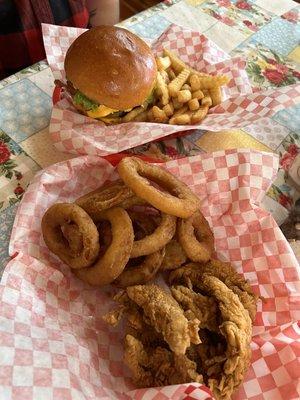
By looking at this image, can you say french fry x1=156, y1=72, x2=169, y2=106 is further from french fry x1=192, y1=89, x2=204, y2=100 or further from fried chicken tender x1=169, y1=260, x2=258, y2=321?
fried chicken tender x1=169, y1=260, x2=258, y2=321

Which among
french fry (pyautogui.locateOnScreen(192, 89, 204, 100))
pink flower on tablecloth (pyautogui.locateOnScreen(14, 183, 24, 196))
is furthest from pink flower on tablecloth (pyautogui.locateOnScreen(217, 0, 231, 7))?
pink flower on tablecloth (pyautogui.locateOnScreen(14, 183, 24, 196))

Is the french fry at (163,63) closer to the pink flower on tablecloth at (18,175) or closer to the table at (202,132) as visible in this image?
the table at (202,132)

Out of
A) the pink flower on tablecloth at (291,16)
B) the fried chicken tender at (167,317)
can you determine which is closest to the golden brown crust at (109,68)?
the fried chicken tender at (167,317)

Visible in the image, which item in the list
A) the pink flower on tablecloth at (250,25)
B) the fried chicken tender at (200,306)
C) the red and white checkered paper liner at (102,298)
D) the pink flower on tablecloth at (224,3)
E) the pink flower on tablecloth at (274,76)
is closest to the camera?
the red and white checkered paper liner at (102,298)

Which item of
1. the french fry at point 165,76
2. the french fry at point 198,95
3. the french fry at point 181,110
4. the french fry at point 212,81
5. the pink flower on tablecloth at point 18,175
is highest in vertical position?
the french fry at point 212,81

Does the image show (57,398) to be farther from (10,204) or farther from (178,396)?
(10,204)

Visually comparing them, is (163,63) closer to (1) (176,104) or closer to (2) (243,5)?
(1) (176,104)

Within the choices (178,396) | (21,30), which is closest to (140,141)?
(178,396)
